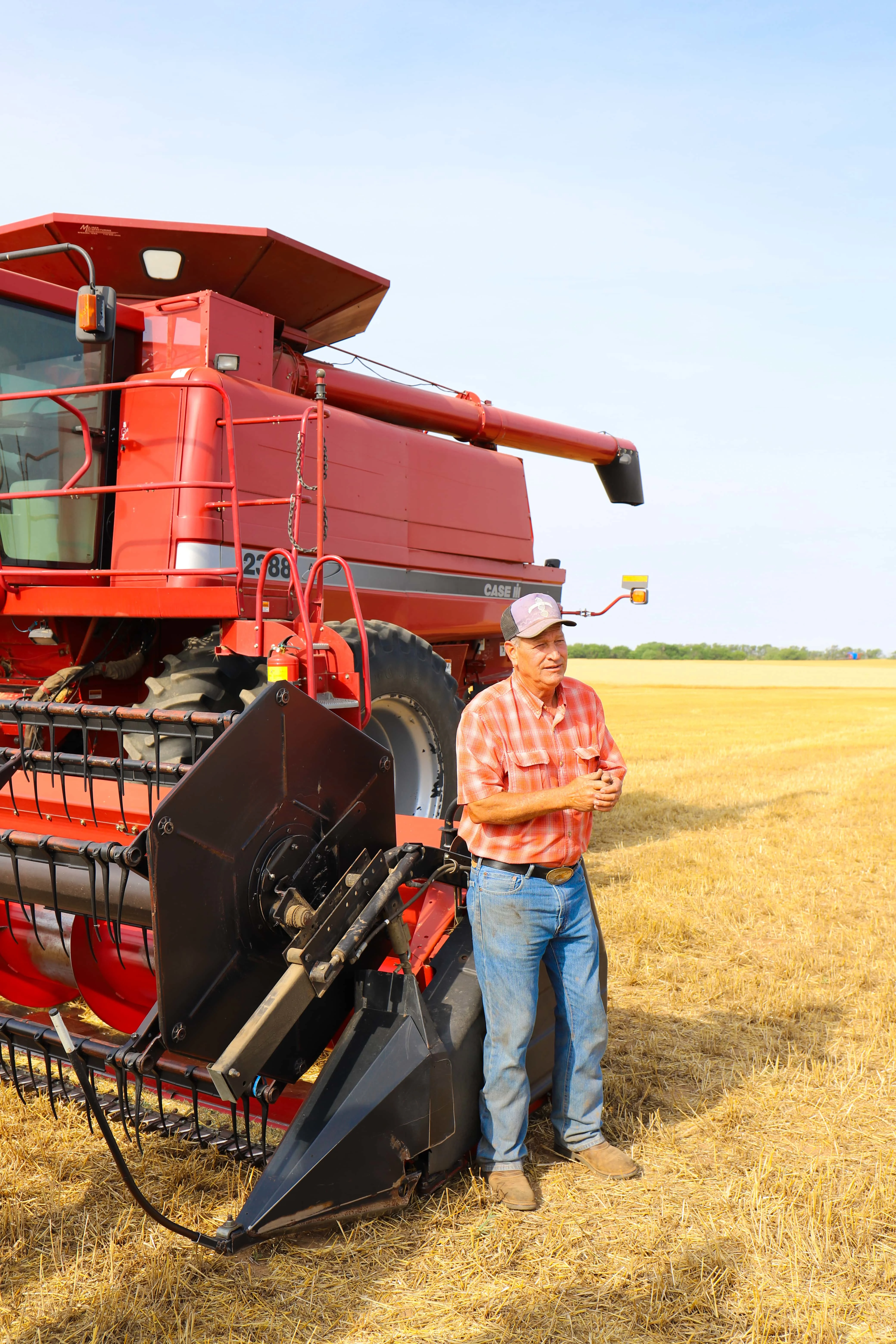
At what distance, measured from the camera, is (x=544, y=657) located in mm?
2955

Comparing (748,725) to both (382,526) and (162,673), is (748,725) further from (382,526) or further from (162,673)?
(162,673)

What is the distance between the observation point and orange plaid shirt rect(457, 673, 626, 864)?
2953 millimetres

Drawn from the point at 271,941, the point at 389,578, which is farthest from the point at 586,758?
the point at 389,578

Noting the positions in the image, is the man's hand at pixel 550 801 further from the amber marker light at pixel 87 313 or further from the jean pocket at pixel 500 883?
the amber marker light at pixel 87 313

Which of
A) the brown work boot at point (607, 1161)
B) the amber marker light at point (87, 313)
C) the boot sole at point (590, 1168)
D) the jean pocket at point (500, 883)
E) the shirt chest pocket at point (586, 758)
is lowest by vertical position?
the boot sole at point (590, 1168)

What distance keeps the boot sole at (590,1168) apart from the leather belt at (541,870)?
84 centimetres

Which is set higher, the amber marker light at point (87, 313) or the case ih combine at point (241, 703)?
the amber marker light at point (87, 313)

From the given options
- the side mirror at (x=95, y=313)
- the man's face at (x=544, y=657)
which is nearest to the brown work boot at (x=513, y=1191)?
the man's face at (x=544, y=657)

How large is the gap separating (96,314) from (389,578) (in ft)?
8.75

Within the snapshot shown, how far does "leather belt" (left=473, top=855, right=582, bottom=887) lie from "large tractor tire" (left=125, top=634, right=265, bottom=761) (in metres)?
1.41

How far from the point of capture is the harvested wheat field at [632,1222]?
237 cm

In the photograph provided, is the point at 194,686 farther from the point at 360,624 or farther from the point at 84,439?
the point at 84,439

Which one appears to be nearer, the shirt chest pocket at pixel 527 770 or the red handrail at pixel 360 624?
the shirt chest pocket at pixel 527 770

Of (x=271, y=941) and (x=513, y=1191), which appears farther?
(x=513, y=1191)
